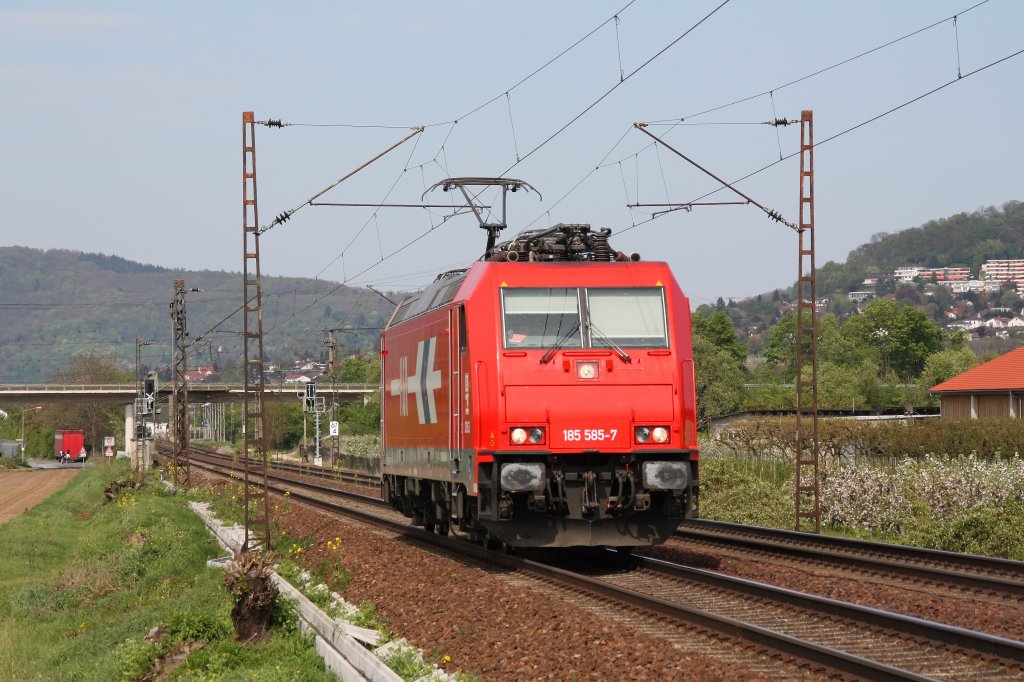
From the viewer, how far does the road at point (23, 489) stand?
51969 mm

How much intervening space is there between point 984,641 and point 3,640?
50.9 feet

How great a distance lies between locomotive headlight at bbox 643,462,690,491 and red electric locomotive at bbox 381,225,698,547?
14 mm

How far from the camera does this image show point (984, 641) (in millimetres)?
10336

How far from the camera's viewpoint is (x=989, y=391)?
192 ft

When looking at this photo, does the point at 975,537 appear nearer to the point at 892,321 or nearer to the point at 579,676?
the point at 579,676

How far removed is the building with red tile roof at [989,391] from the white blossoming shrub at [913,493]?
34195 millimetres

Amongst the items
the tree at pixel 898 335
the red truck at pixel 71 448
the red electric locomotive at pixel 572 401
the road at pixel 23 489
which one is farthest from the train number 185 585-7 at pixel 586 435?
the tree at pixel 898 335

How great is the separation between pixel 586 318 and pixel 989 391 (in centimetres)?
4703

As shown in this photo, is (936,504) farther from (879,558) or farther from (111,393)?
(111,393)

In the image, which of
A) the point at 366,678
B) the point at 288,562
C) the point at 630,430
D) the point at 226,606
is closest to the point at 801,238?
the point at 630,430

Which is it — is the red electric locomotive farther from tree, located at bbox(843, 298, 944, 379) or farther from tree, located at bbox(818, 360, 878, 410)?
tree, located at bbox(843, 298, 944, 379)

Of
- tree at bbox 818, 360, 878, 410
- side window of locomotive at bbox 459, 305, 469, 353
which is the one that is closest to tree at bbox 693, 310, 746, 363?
tree at bbox 818, 360, 878, 410

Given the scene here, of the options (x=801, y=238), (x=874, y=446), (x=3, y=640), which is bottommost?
(x=3, y=640)

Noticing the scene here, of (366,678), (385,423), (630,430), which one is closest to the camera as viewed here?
(366,678)
